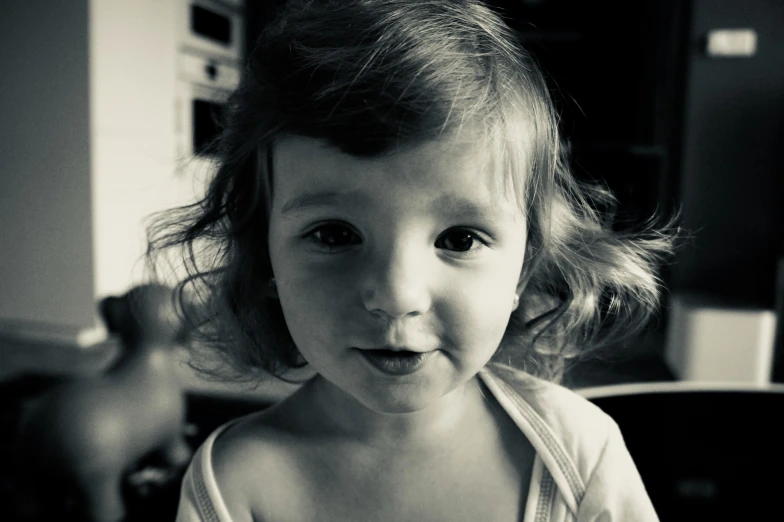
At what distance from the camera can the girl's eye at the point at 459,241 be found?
39 centimetres

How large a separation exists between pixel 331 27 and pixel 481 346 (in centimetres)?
23

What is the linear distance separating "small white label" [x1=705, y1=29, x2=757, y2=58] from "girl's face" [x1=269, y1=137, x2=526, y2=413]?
286 cm

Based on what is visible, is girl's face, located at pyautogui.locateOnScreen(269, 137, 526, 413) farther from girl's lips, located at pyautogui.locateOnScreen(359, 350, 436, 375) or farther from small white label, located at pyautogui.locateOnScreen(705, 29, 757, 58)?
small white label, located at pyautogui.locateOnScreen(705, 29, 757, 58)

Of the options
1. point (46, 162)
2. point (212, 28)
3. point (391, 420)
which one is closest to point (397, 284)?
point (391, 420)

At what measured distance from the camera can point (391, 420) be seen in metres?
0.47

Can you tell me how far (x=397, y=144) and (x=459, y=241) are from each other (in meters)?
0.07

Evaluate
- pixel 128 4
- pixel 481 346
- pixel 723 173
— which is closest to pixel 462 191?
pixel 481 346

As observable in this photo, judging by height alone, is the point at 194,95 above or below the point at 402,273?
above

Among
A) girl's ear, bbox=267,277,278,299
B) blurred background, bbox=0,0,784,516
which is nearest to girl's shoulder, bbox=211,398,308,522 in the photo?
girl's ear, bbox=267,277,278,299

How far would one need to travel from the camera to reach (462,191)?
14.6 inches

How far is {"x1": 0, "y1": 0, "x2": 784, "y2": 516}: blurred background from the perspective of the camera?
2271 mm

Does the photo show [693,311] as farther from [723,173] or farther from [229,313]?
[229,313]

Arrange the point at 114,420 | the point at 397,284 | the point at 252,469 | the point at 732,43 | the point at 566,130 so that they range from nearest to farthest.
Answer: the point at 397,284
the point at 252,469
the point at 114,420
the point at 566,130
the point at 732,43

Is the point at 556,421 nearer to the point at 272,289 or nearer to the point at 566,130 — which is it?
the point at 272,289
